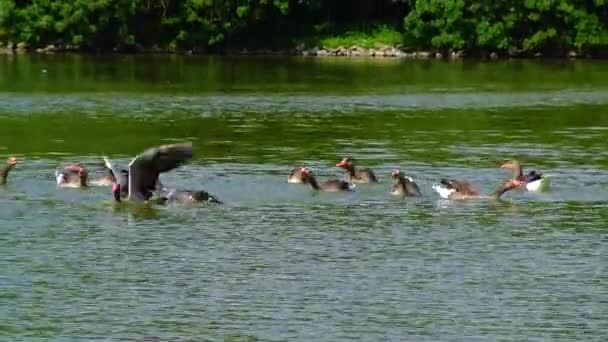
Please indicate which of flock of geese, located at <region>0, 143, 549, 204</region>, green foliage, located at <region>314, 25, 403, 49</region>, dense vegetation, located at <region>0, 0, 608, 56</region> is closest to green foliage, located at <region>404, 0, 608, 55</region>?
dense vegetation, located at <region>0, 0, 608, 56</region>

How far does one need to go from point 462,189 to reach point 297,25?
56493 millimetres

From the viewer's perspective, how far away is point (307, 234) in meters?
24.6

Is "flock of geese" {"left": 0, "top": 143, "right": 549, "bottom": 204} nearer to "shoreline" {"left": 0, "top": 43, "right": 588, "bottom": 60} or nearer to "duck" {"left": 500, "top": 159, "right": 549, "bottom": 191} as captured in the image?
"duck" {"left": 500, "top": 159, "right": 549, "bottom": 191}

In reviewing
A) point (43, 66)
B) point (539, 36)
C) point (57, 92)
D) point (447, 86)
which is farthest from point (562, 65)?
point (57, 92)

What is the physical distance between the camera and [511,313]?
64.3ft

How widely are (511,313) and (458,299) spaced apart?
0.85m

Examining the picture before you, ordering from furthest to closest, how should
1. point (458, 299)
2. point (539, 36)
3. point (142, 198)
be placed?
1. point (539, 36)
2. point (142, 198)
3. point (458, 299)

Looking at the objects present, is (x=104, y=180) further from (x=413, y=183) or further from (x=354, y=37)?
(x=354, y=37)

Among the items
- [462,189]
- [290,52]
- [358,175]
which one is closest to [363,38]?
[290,52]

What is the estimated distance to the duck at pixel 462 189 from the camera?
27.6 metres

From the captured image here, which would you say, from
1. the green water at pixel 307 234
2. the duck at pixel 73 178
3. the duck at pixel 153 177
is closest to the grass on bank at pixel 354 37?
the green water at pixel 307 234

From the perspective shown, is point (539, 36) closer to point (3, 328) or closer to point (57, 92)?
point (57, 92)

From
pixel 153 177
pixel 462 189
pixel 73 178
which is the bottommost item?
pixel 73 178

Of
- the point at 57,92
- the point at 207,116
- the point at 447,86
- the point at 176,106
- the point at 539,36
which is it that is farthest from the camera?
the point at 539,36
